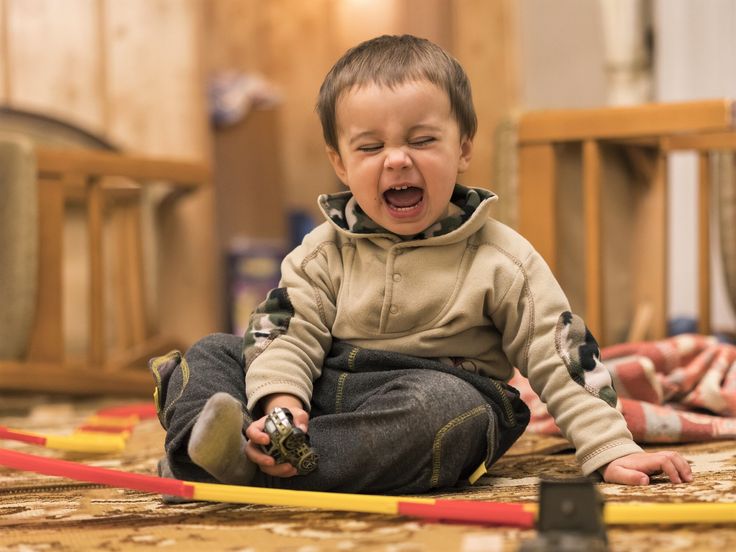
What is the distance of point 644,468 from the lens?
0.92 metres

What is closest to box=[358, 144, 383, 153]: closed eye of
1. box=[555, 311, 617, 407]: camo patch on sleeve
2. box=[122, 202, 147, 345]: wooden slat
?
box=[555, 311, 617, 407]: camo patch on sleeve

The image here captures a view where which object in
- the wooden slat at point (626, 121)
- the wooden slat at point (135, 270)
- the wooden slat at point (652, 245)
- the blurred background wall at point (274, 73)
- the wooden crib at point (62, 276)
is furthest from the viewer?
the wooden slat at point (135, 270)

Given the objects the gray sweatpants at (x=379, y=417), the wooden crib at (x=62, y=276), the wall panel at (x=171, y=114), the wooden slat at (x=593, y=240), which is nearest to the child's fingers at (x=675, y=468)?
the gray sweatpants at (x=379, y=417)

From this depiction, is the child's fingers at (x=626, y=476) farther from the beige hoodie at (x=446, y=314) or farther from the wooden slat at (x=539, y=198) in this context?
the wooden slat at (x=539, y=198)

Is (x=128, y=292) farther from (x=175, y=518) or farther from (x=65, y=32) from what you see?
(x=175, y=518)

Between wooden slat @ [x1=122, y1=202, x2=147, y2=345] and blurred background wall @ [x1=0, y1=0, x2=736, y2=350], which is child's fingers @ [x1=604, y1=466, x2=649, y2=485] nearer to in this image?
blurred background wall @ [x1=0, y1=0, x2=736, y2=350]

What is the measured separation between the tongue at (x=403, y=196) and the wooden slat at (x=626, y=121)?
682 mm

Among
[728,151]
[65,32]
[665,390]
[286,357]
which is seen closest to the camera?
[286,357]

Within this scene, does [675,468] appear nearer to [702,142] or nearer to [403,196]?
[403,196]

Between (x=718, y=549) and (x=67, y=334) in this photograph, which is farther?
(x=67, y=334)

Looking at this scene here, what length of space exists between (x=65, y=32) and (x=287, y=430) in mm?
2135

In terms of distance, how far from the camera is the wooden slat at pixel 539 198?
1601mm

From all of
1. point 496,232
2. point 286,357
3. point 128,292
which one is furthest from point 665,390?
point 128,292

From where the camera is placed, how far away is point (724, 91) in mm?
2293
